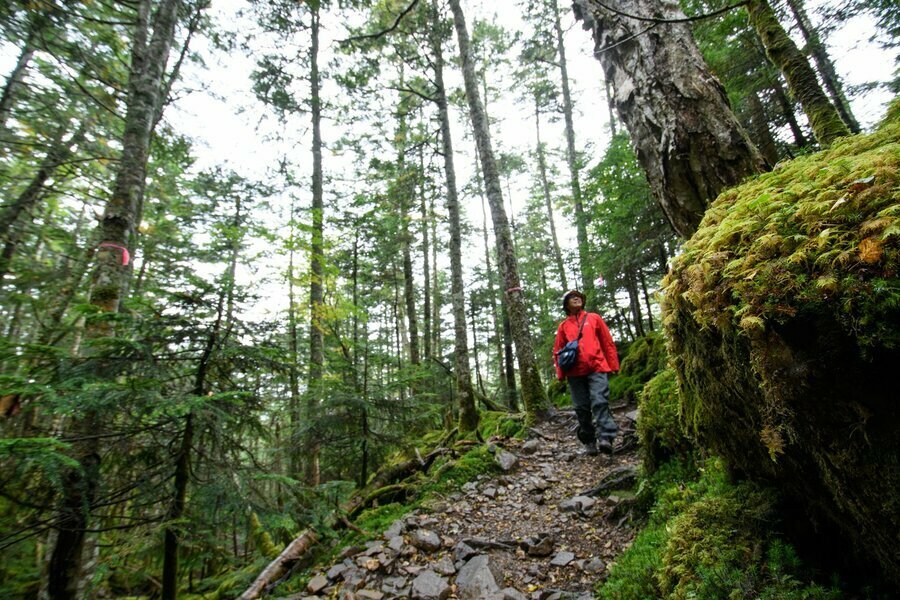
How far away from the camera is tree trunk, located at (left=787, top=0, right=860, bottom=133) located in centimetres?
702

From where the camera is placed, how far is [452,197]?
9.94 m

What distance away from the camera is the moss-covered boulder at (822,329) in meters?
1.01

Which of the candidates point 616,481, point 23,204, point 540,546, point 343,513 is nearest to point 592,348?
point 616,481

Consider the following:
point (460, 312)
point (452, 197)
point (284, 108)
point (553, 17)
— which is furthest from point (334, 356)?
Result: point (553, 17)

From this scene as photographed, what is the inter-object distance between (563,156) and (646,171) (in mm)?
24459

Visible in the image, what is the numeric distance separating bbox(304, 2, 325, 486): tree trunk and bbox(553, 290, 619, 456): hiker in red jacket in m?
3.52

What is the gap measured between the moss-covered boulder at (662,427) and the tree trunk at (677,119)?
1609 mm

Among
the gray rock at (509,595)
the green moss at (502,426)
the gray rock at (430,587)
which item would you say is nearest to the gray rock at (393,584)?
the gray rock at (430,587)

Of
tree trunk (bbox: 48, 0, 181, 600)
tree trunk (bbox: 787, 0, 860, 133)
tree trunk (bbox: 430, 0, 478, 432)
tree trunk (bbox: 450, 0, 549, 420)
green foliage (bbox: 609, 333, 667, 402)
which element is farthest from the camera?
tree trunk (bbox: 430, 0, 478, 432)

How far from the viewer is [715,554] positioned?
5.61 ft

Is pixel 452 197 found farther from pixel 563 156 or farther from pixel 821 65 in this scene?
pixel 563 156

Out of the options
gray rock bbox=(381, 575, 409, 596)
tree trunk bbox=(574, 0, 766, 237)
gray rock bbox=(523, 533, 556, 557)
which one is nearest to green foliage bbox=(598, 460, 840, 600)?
gray rock bbox=(523, 533, 556, 557)

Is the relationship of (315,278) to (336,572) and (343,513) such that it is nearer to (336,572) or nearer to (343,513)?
(343,513)

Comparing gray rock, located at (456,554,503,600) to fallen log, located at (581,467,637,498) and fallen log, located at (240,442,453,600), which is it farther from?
fallen log, located at (240,442,453,600)
